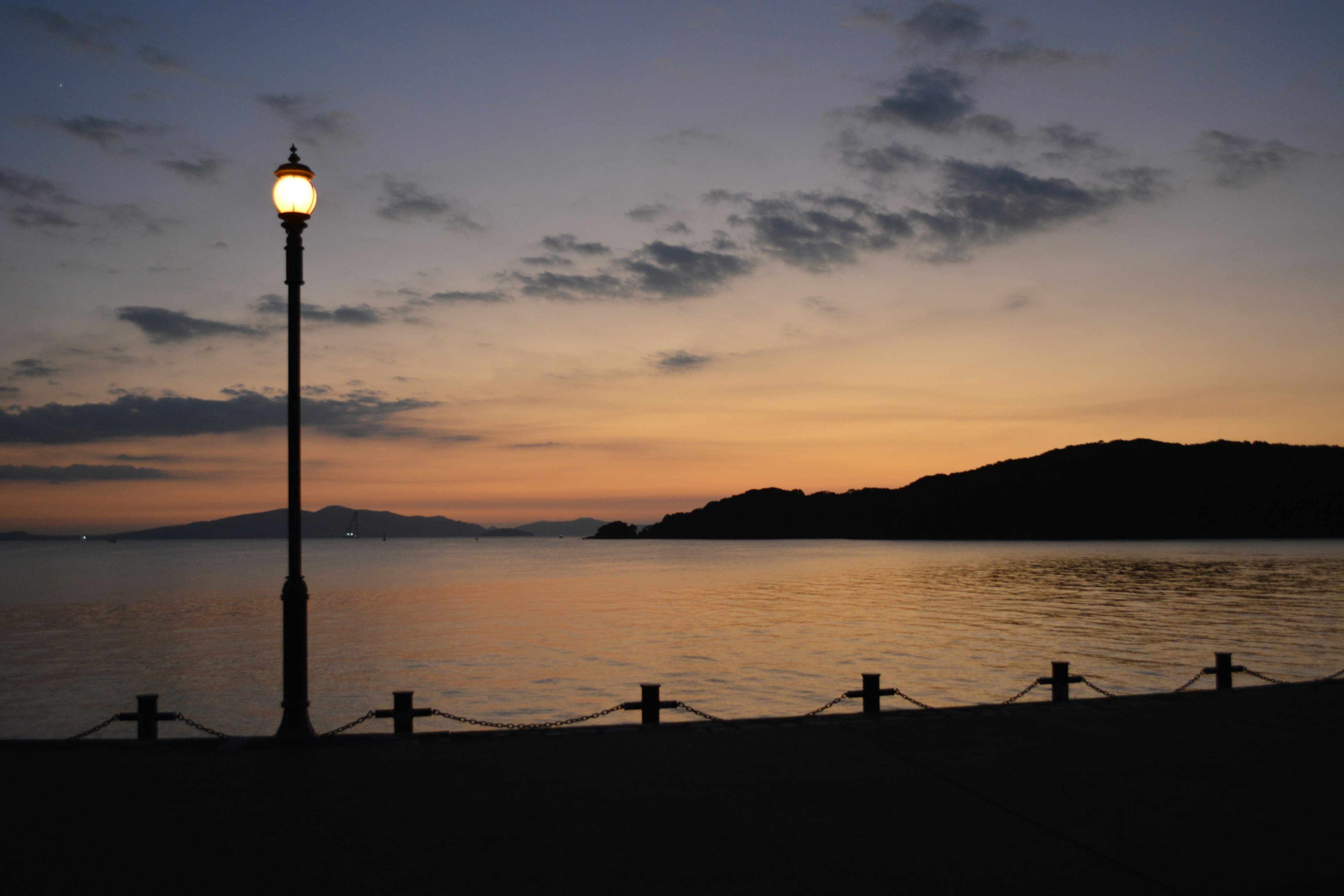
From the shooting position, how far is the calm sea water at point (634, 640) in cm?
2783

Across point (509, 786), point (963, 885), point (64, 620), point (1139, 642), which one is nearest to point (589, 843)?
point (509, 786)

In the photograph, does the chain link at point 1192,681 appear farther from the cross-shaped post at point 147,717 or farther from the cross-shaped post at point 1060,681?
the cross-shaped post at point 147,717

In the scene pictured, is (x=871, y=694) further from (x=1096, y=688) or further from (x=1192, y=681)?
(x=1192, y=681)

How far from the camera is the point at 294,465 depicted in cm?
1069

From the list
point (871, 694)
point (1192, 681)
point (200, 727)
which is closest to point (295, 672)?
point (200, 727)

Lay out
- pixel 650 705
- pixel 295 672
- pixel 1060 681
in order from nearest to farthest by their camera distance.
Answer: pixel 295 672, pixel 650 705, pixel 1060 681

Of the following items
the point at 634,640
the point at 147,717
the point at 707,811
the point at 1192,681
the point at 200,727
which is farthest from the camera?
the point at 634,640

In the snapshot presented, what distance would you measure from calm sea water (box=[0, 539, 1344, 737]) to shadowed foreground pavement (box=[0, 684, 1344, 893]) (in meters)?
13.9

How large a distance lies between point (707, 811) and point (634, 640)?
117 feet

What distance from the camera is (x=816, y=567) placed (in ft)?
401

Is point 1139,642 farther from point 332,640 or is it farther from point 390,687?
point 332,640

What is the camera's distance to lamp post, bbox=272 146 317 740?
411 inches

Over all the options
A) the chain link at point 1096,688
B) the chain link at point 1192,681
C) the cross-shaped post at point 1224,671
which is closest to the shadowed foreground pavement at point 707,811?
the chain link at point 1096,688

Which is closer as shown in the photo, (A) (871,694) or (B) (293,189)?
(B) (293,189)
